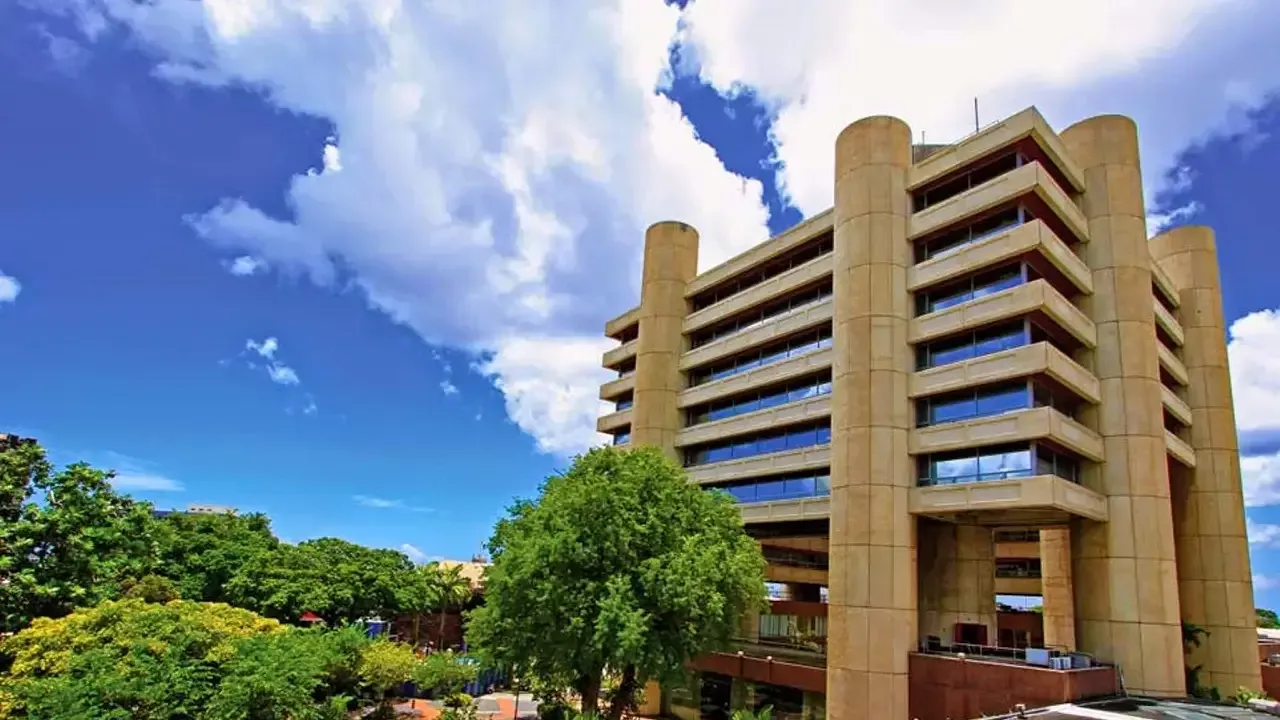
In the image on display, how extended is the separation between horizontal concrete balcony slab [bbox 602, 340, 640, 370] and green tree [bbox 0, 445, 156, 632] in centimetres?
3051

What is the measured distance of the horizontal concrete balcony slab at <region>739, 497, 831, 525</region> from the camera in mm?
39750

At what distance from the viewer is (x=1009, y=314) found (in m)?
32.9

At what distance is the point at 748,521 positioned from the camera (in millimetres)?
43750

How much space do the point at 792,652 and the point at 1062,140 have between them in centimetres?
2935

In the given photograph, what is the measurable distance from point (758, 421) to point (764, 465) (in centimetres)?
252

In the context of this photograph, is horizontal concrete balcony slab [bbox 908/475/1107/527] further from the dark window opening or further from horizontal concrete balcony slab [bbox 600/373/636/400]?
horizontal concrete balcony slab [bbox 600/373/636/400]

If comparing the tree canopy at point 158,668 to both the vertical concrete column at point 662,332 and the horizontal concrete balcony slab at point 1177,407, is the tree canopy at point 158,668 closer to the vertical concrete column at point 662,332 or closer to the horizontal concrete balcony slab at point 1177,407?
the vertical concrete column at point 662,332

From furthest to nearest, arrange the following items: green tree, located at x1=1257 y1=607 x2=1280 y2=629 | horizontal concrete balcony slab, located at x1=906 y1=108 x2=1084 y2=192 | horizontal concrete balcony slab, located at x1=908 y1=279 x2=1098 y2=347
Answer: green tree, located at x1=1257 y1=607 x2=1280 y2=629, horizontal concrete balcony slab, located at x1=906 y1=108 x2=1084 y2=192, horizontal concrete balcony slab, located at x1=908 y1=279 x2=1098 y2=347

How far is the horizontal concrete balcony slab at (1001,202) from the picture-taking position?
110ft

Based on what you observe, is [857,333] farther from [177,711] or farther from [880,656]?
[177,711]

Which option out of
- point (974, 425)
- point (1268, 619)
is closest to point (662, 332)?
point (974, 425)

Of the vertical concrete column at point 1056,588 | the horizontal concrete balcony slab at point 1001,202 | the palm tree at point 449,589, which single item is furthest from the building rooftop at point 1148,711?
the palm tree at point 449,589

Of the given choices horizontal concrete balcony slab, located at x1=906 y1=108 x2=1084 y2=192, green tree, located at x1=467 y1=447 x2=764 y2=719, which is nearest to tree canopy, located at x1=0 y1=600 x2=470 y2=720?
green tree, located at x1=467 y1=447 x2=764 y2=719

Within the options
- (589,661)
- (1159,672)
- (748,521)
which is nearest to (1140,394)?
(1159,672)
